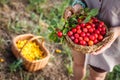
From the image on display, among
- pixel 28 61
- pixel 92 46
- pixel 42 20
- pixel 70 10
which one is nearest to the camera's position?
pixel 92 46

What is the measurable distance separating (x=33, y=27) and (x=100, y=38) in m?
1.36

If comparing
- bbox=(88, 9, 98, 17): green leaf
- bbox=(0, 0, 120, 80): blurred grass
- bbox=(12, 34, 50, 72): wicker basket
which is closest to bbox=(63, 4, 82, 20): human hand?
bbox=(88, 9, 98, 17): green leaf

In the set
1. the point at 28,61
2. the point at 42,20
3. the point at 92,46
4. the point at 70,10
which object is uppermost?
the point at 70,10

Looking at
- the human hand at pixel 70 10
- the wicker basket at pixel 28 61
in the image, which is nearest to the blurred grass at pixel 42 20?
the wicker basket at pixel 28 61

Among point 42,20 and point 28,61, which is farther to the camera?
point 42,20

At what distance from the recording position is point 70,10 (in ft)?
6.49

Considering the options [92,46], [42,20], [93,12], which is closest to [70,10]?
[93,12]

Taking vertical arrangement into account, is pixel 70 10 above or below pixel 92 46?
above

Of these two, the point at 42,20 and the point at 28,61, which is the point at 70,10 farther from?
the point at 42,20

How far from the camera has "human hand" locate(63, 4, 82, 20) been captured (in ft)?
6.42

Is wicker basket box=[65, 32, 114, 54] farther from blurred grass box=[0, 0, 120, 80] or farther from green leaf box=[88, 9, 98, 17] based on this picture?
blurred grass box=[0, 0, 120, 80]

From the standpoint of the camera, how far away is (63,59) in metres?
2.94

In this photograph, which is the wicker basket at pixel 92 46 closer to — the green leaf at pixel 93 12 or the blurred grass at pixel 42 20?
the green leaf at pixel 93 12

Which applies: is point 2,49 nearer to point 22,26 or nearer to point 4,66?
point 4,66
